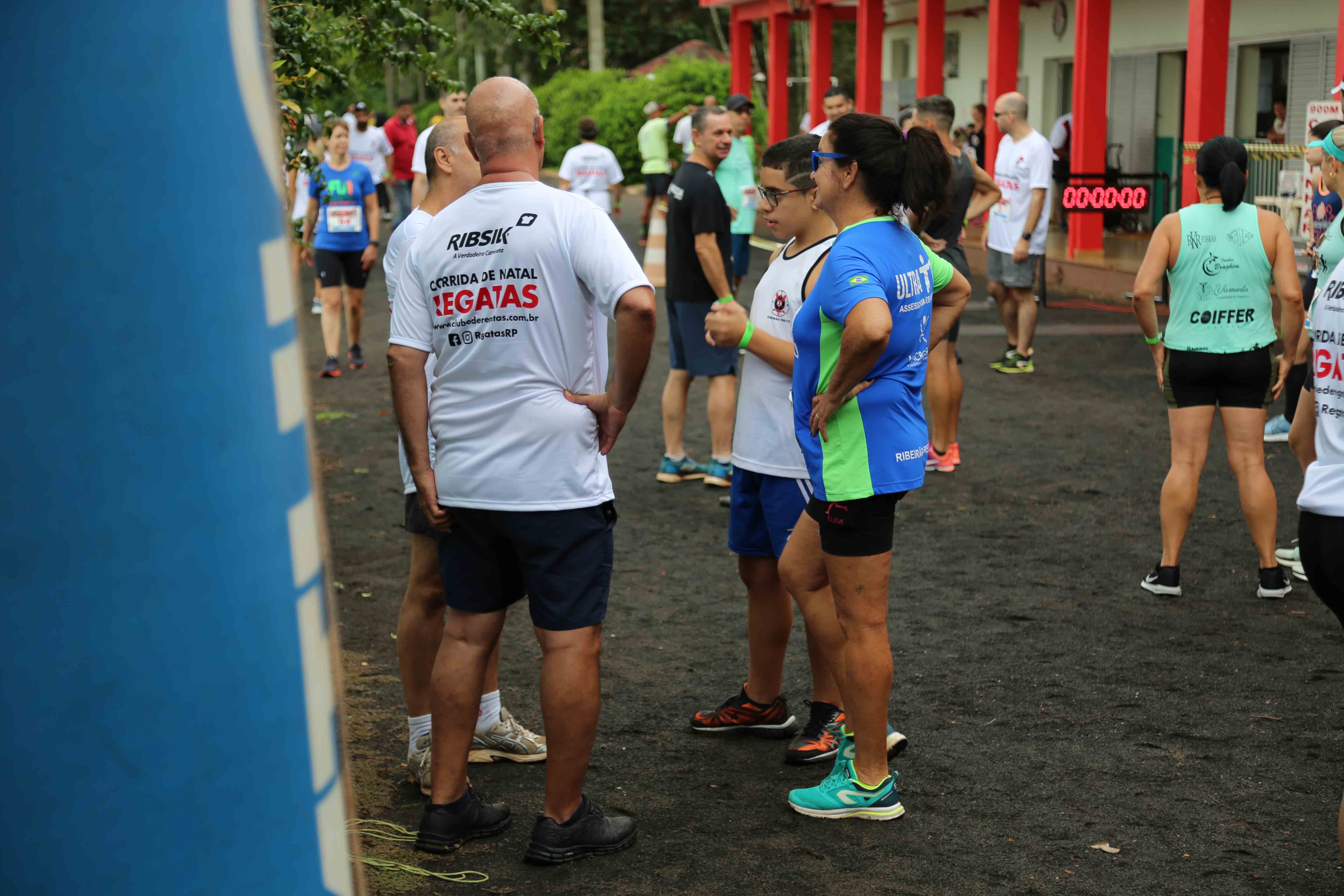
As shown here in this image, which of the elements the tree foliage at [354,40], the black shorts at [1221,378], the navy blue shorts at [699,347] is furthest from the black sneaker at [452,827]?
the navy blue shorts at [699,347]

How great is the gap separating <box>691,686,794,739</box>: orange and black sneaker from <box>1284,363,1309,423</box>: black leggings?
281 centimetres

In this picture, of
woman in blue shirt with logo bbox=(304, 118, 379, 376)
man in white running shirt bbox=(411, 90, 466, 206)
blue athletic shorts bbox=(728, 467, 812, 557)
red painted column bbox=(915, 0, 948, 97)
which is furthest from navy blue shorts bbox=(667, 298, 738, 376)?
red painted column bbox=(915, 0, 948, 97)

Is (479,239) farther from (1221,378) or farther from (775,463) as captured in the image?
(1221,378)

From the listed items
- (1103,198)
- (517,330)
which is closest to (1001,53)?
(1103,198)

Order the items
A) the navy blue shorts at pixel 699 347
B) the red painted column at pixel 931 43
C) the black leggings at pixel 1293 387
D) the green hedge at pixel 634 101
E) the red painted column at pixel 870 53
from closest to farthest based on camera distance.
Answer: the black leggings at pixel 1293 387 → the navy blue shorts at pixel 699 347 → the red painted column at pixel 931 43 → the red painted column at pixel 870 53 → the green hedge at pixel 634 101

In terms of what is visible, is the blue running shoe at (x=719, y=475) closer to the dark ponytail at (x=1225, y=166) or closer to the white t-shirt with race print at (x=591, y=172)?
the dark ponytail at (x=1225, y=166)

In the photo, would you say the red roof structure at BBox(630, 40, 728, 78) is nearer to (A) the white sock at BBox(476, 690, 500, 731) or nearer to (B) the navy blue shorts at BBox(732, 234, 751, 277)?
(B) the navy blue shorts at BBox(732, 234, 751, 277)

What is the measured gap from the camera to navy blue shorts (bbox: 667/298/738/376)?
25.5 ft

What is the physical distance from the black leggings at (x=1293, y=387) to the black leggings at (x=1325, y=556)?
2.97m

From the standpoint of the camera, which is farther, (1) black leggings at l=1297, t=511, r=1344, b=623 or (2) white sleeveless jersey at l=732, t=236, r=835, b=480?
(2) white sleeveless jersey at l=732, t=236, r=835, b=480

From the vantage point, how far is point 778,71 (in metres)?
29.6

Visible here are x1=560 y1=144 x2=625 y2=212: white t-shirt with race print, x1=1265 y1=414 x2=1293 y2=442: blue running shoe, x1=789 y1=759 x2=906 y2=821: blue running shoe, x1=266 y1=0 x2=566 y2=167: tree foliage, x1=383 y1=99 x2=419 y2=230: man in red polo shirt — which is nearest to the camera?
x1=789 y1=759 x2=906 y2=821: blue running shoe

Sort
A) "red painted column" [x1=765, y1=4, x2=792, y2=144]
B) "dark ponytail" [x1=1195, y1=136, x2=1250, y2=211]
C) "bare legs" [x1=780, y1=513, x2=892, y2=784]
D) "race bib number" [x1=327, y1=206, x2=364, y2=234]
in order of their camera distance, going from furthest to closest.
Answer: "red painted column" [x1=765, y1=4, x2=792, y2=144] < "race bib number" [x1=327, y1=206, x2=364, y2=234] < "dark ponytail" [x1=1195, y1=136, x2=1250, y2=211] < "bare legs" [x1=780, y1=513, x2=892, y2=784]

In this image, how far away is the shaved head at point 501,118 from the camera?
339 centimetres
